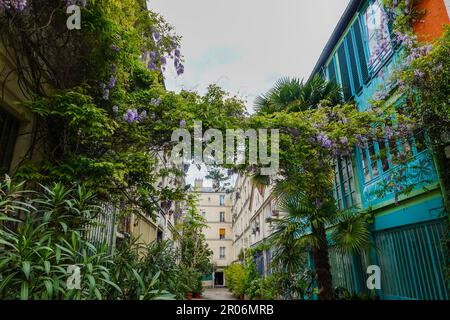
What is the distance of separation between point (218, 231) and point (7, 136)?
42.0 metres

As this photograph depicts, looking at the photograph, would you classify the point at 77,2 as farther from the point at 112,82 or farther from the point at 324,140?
the point at 324,140

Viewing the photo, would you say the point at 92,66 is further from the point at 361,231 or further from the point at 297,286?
the point at 297,286

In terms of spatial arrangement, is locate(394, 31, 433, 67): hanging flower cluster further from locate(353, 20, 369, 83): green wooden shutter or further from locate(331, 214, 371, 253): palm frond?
locate(331, 214, 371, 253): palm frond

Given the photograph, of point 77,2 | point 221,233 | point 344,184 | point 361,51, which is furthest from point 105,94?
point 221,233

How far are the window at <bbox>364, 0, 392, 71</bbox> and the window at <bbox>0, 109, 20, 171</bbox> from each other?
7.54 meters

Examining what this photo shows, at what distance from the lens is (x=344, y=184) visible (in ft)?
33.4

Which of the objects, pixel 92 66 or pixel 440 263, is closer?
pixel 92 66

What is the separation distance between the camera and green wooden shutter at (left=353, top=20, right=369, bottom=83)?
8.62 m

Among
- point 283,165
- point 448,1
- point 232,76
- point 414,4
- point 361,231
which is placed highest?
point 414,4

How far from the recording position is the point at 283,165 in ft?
21.0

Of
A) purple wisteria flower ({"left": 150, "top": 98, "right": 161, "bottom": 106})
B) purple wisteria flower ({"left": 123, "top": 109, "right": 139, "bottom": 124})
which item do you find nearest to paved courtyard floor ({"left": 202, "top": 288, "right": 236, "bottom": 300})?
purple wisteria flower ({"left": 150, "top": 98, "right": 161, "bottom": 106})

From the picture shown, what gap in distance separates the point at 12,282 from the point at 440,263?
6.86m

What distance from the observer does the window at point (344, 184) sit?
9625 millimetres
